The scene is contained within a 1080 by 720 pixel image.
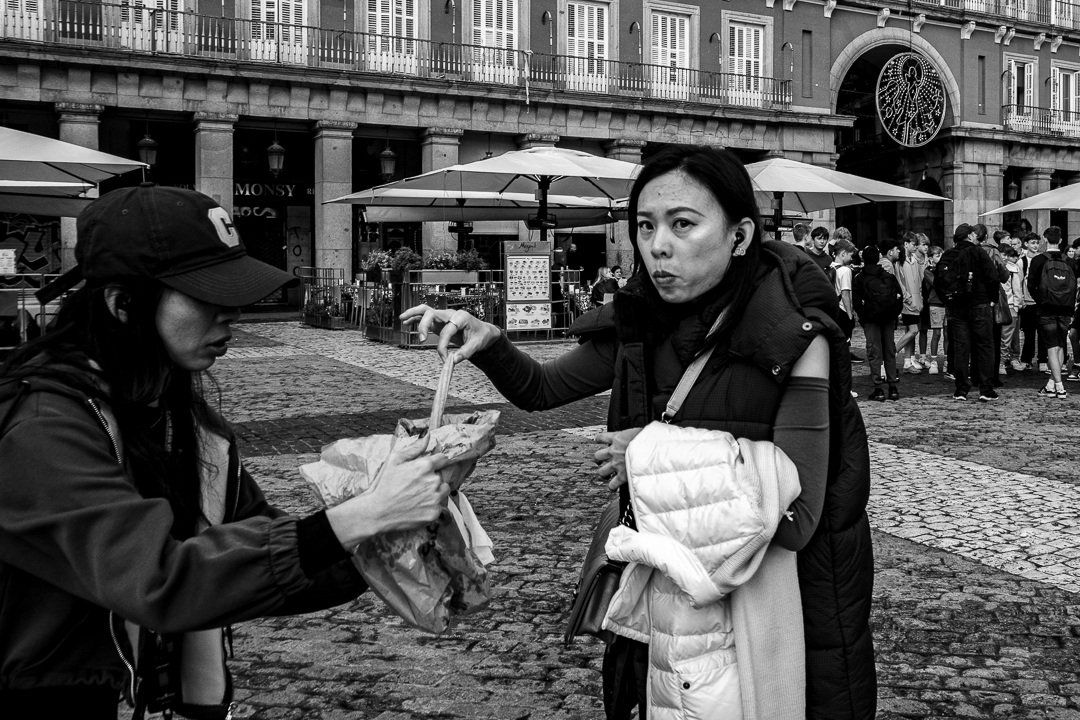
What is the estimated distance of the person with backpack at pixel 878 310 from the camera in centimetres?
1154

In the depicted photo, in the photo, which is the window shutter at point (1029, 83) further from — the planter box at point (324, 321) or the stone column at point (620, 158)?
the planter box at point (324, 321)

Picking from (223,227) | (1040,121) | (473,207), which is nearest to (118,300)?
(223,227)

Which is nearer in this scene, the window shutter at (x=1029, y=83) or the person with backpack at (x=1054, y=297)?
the person with backpack at (x=1054, y=297)

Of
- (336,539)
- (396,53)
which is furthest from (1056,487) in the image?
(396,53)

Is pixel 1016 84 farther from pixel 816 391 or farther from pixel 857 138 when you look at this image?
pixel 816 391

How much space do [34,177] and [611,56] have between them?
64.2ft

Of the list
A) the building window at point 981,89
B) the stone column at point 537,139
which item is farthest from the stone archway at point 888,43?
the stone column at point 537,139

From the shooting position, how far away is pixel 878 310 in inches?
456

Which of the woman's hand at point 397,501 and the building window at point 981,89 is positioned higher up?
the building window at point 981,89

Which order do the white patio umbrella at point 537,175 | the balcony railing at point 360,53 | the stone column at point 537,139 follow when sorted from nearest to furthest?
the white patio umbrella at point 537,175, the balcony railing at point 360,53, the stone column at point 537,139

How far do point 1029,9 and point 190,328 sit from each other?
40.8 metres

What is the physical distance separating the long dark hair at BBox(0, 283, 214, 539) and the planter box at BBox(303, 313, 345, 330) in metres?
20.5

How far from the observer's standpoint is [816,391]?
210cm

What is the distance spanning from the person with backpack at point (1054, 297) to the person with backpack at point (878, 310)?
1933 millimetres
